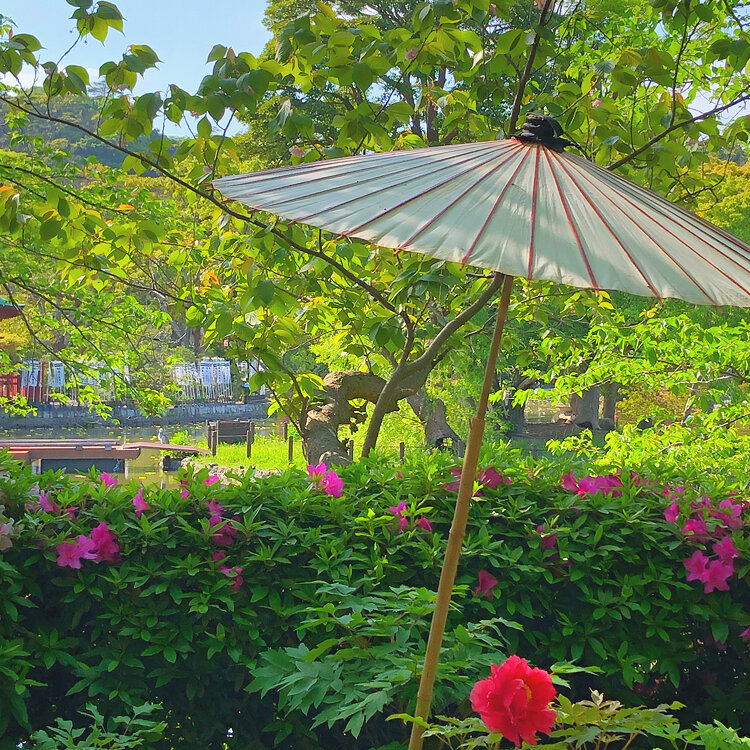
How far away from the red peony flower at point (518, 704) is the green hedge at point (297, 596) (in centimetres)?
83

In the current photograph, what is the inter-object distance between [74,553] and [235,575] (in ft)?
1.43

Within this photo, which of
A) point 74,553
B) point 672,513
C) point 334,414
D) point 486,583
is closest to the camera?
point 74,553

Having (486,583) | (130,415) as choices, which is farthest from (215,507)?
(130,415)

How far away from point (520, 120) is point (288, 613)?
6.96 ft

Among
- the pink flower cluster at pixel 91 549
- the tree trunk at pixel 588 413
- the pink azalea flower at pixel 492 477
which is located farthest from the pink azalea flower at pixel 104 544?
the tree trunk at pixel 588 413

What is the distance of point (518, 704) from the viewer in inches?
51.2

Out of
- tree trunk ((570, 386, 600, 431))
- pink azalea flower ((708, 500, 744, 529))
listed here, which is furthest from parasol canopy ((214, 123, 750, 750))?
tree trunk ((570, 386, 600, 431))

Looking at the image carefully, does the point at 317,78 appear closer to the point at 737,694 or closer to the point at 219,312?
the point at 219,312

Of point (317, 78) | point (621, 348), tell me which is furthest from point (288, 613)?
point (621, 348)

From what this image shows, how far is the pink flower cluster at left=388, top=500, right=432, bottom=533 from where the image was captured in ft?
8.09

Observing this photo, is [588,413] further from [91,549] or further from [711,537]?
[91,549]

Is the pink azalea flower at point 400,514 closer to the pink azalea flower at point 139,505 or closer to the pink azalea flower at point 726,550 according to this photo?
the pink azalea flower at point 139,505

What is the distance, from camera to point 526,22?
15.0m

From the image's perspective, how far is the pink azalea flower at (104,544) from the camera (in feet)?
7.66
